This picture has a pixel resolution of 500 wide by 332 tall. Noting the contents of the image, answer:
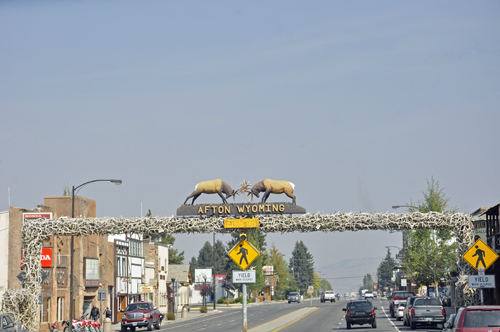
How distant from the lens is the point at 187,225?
103ft

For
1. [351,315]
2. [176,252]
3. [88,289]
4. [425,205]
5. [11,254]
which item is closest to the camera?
[351,315]

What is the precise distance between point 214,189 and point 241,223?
7.88 ft

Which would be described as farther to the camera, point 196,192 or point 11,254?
point 11,254

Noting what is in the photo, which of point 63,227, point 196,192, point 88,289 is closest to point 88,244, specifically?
point 88,289

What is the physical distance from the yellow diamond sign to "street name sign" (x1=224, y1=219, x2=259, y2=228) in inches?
427

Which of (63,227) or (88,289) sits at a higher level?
(63,227)

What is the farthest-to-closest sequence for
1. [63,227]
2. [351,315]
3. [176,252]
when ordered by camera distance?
[176,252] → [351,315] → [63,227]

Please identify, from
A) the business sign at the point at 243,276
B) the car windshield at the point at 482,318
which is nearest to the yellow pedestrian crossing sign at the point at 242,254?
the business sign at the point at 243,276

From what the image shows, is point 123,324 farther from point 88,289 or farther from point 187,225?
point 187,225

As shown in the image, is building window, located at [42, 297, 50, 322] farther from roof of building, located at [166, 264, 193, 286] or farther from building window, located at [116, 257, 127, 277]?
roof of building, located at [166, 264, 193, 286]

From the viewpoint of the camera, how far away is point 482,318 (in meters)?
15.6

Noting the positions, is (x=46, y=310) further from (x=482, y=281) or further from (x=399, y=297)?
(x=482, y=281)

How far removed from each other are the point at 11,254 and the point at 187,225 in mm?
15937

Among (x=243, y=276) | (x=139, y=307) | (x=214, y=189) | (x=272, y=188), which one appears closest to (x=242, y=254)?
(x=243, y=276)
